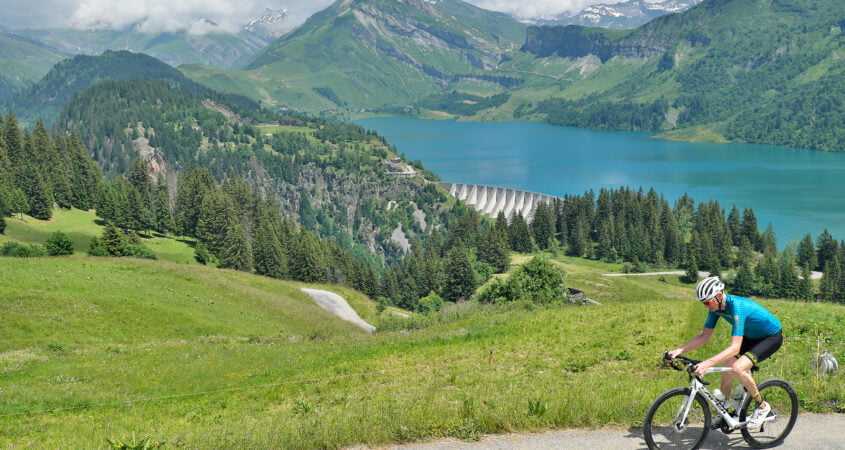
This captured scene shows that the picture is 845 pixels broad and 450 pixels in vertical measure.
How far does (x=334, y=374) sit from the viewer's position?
2661 centimetres

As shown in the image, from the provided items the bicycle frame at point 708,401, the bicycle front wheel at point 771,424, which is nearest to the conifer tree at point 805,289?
the bicycle front wheel at point 771,424

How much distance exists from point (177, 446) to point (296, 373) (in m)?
11.7

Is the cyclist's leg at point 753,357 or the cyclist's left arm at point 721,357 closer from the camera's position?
the cyclist's left arm at point 721,357

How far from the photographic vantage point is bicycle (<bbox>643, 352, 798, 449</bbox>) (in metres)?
14.4

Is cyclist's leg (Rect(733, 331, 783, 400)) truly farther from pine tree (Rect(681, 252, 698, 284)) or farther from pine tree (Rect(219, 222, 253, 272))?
pine tree (Rect(681, 252, 698, 284))

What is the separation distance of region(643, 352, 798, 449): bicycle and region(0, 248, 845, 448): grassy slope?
144 cm

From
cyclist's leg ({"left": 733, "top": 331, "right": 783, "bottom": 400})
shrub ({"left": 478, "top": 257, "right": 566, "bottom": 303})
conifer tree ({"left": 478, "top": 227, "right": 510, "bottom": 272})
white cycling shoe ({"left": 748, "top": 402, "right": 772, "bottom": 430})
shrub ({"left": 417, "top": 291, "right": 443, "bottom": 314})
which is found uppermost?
cyclist's leg ({"left": 733, "top": 331, "right": 783, "bottom": 400})

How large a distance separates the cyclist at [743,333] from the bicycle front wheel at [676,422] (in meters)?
0.97

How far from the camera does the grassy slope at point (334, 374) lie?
17.0 metres

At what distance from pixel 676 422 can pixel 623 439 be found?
152 centimetres

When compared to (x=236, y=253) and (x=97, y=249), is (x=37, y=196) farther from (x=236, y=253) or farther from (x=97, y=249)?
(x=97, y=249)

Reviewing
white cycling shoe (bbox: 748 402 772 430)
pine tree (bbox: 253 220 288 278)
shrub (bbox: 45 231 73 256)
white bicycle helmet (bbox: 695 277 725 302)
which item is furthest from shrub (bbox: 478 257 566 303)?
pine tree (bbox: 253 220 288 278)

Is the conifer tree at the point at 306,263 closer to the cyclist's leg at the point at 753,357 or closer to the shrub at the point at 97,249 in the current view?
the shrub at the point at 97,249

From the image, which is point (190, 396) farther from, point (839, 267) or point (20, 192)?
point (839, 267)
